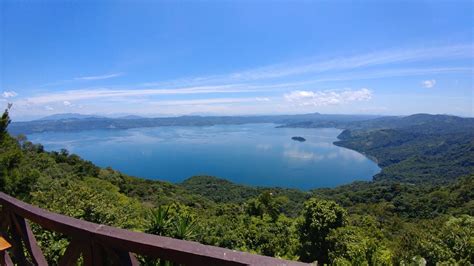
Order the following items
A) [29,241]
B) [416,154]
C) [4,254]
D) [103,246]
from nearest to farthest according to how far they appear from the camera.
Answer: [103,246] → [29,241] → [4,254] → [416,154]

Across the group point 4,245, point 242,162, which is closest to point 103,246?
point 4,245

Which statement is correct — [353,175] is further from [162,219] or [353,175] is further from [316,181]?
[162,219]

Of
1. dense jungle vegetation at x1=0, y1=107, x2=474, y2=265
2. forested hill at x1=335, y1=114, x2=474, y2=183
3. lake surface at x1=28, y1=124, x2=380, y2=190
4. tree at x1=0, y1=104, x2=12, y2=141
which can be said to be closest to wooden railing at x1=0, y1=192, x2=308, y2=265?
dense jungle vegetation at x1=0, y1=107, x2=474, y2=265

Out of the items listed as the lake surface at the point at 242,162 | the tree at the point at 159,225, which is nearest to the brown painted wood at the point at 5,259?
the tree at the point at 159,225

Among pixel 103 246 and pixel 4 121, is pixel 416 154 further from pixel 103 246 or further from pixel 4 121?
pixel 103 246

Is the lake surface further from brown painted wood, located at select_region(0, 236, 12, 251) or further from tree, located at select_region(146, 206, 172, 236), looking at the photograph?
brown painted wood, located at select_region(0, 236, 12, 251)

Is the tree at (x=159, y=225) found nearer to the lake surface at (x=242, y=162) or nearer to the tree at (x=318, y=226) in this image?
the tree at (x=318, y=226)

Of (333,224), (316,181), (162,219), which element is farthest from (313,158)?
(162,219)
